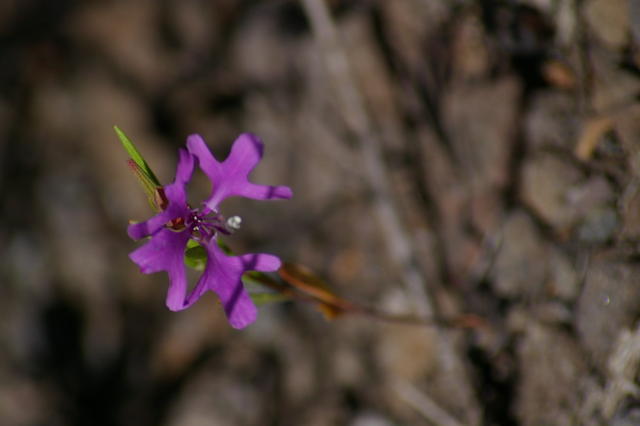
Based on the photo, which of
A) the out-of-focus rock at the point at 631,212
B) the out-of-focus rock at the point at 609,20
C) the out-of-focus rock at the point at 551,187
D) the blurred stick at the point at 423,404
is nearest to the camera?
the out-of-focus rock at the point at 631,212

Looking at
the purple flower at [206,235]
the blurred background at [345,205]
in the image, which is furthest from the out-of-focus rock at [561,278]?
the purple flower at [206,235]

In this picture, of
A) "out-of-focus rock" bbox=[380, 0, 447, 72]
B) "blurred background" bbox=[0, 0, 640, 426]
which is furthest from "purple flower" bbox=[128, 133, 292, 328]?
"out-of-focus rock" bbox=[380, 0, 447, 72]

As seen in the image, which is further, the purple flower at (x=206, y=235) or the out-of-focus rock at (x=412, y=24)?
the out-of-focus rock at (x=412, y=24)

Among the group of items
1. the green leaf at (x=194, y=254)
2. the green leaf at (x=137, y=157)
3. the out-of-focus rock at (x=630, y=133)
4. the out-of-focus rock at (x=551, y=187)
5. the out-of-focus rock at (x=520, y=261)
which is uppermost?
the green leaf at (x=137, y=157)

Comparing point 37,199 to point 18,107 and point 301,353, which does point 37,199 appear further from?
point 301,353

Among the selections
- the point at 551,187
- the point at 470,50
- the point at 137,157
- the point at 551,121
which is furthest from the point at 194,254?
the point at 470,50

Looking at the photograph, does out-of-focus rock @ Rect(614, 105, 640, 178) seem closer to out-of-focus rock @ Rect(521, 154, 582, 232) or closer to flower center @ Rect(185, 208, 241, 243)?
out-of-focus rock @ Rect(521, 154, 582, 232)

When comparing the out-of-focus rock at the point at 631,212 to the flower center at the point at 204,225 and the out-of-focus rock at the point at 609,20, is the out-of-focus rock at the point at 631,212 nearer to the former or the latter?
the out-of-focus rock at the point at 609,20
